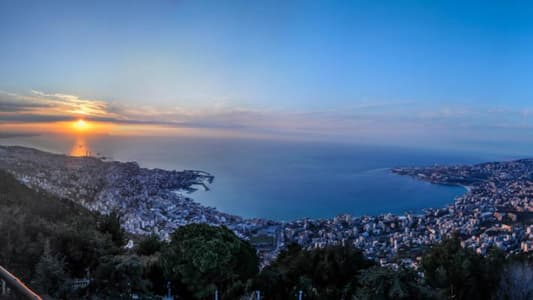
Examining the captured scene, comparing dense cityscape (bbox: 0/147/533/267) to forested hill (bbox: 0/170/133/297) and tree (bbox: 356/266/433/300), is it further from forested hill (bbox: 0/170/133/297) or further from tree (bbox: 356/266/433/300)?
forested hill (bbox: 0/170/133/297)

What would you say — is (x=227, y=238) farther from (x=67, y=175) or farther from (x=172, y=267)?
(x=67, y=175)

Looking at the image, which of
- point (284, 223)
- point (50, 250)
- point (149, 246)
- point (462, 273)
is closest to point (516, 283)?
point (462, 273)

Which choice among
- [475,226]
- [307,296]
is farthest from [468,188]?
[307,296]

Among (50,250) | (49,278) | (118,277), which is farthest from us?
(50,250)

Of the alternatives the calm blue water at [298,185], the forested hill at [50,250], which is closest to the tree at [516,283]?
the forested hill at [50,250]

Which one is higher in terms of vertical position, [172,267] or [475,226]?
[172,267]

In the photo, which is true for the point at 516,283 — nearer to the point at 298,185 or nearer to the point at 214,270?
the point at 214,270
